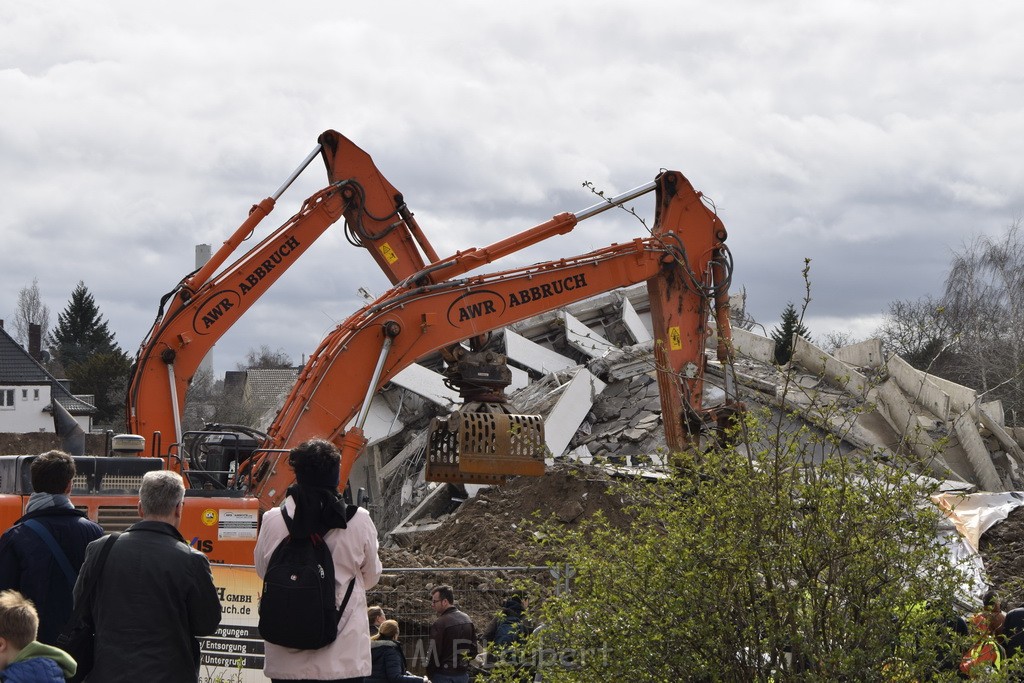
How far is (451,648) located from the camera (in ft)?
31.9

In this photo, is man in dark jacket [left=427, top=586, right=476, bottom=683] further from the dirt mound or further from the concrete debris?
the concrete debris

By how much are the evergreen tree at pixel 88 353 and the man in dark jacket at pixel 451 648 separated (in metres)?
54.0

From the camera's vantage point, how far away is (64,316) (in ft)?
242

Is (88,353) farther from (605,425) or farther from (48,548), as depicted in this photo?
(48,548)

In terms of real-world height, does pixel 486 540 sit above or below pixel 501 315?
below

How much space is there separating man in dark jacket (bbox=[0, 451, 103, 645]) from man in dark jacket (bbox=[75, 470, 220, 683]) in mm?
807

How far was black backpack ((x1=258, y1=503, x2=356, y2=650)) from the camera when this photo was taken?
5273mm

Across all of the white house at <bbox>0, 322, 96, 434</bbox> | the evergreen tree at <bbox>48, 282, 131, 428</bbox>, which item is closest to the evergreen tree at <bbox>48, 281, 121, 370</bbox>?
the evergreen tree at <bbox>48, 282, 131, 428</bbox>

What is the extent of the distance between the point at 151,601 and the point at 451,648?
4856 millimetres

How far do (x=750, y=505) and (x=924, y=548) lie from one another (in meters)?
0.78

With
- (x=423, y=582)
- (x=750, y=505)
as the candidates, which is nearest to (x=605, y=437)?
(x=423, y=582)

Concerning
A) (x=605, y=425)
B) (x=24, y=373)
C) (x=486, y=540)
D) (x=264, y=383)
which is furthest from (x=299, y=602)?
(x=264, y=383)

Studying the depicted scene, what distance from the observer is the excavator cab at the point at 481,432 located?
43.8 ft

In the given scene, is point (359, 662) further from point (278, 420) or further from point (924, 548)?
point (278, 420)
